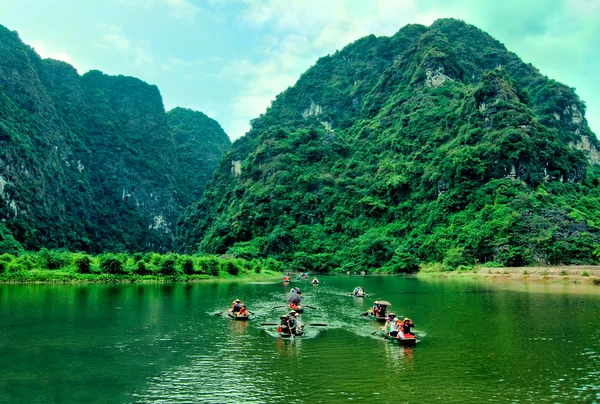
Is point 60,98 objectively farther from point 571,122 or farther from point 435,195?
point 571,122

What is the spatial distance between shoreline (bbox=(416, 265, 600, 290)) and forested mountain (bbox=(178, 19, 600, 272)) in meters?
5.24

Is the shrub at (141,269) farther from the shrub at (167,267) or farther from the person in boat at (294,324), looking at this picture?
the person in boat at (294,324)

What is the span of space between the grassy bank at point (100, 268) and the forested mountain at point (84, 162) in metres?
37.2

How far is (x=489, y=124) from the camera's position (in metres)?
94.4

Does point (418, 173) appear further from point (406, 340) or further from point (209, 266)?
point (406, 340)

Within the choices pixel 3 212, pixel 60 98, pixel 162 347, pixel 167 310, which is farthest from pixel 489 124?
pixel 60 98

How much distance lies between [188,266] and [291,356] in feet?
140

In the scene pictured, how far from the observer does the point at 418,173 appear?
102 meters

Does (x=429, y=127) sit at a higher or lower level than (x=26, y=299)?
higher

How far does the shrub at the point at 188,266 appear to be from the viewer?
5783cm

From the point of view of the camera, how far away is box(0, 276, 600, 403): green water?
1319 centimetres

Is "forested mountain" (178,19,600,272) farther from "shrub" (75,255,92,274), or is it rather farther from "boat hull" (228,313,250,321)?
"boat hull" (228,313,250,321)

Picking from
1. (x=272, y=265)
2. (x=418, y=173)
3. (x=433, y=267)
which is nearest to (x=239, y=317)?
(x=433, y=267)

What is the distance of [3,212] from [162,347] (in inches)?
3544
